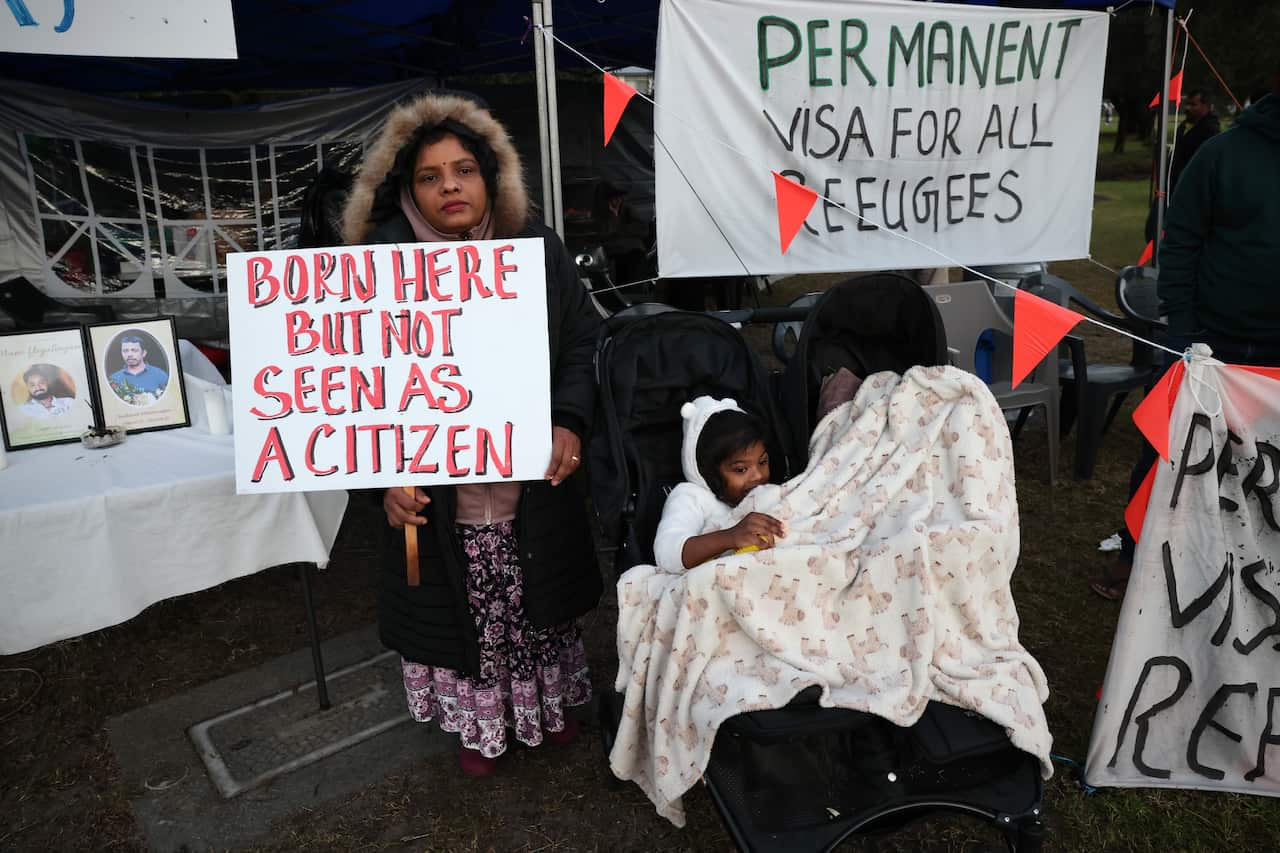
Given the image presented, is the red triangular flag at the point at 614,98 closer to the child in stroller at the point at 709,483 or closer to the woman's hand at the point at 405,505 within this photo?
the child in stroller at the point at 709,483

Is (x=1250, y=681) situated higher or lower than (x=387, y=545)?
lower

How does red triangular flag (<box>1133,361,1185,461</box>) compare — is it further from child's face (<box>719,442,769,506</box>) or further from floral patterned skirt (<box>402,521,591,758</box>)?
floral patterned skirt (<box>402,521,591,758</box>)

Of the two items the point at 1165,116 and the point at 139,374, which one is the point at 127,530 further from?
the point at 1165,116

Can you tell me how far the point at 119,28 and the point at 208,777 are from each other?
221 centimetres

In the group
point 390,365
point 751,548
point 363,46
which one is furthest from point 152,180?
point 751,548

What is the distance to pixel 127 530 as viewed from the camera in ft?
7.33

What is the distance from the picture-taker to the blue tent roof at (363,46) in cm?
556

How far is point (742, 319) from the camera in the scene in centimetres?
339

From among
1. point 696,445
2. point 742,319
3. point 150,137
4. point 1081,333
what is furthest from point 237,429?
point 1081,333

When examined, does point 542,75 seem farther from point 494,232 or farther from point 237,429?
point 237,429

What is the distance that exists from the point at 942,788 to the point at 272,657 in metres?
2.50

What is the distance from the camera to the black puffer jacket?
6.91ft

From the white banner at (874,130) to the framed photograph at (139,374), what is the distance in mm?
1784

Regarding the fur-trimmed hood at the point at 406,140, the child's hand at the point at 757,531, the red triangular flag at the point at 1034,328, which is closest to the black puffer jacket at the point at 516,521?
the fur-trimmed hood at the point at 406,140
